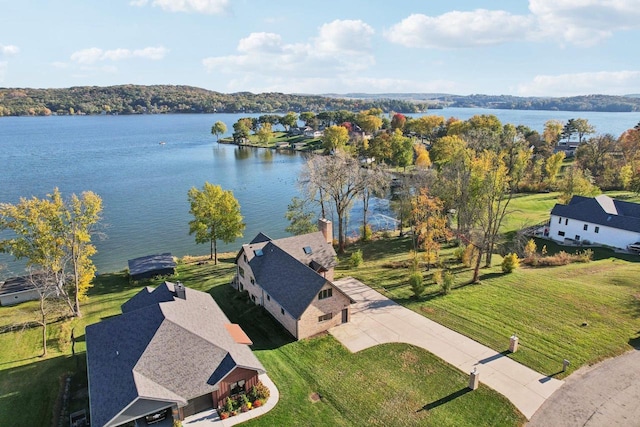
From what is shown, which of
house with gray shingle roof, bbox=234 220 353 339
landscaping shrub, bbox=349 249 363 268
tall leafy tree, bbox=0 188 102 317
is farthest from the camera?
landscaping shrub, bbox=349 249 363 268

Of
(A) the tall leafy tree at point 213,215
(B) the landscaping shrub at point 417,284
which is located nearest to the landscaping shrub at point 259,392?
(B) the landscaping shrub at point 417,284

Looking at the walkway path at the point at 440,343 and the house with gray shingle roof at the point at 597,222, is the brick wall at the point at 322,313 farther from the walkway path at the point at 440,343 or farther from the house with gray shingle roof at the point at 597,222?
the house with gray shingle roof at the point at 597,222

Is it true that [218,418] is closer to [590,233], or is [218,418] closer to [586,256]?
[586,256]

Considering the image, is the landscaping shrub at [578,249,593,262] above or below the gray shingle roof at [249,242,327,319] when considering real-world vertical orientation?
below

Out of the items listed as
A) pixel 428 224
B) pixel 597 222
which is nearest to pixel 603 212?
pixel 597 222

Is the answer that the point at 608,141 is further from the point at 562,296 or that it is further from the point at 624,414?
the point at 624,414

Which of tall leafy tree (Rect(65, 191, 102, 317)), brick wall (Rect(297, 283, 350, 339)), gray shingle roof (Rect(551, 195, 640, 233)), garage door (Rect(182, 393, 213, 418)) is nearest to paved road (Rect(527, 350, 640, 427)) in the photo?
brick wall (Rect(297, 283, 350, 339))

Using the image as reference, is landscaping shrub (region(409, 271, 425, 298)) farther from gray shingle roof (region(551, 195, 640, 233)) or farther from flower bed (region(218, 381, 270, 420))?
gray shingle roof (region(551, 195, 640, 233))
